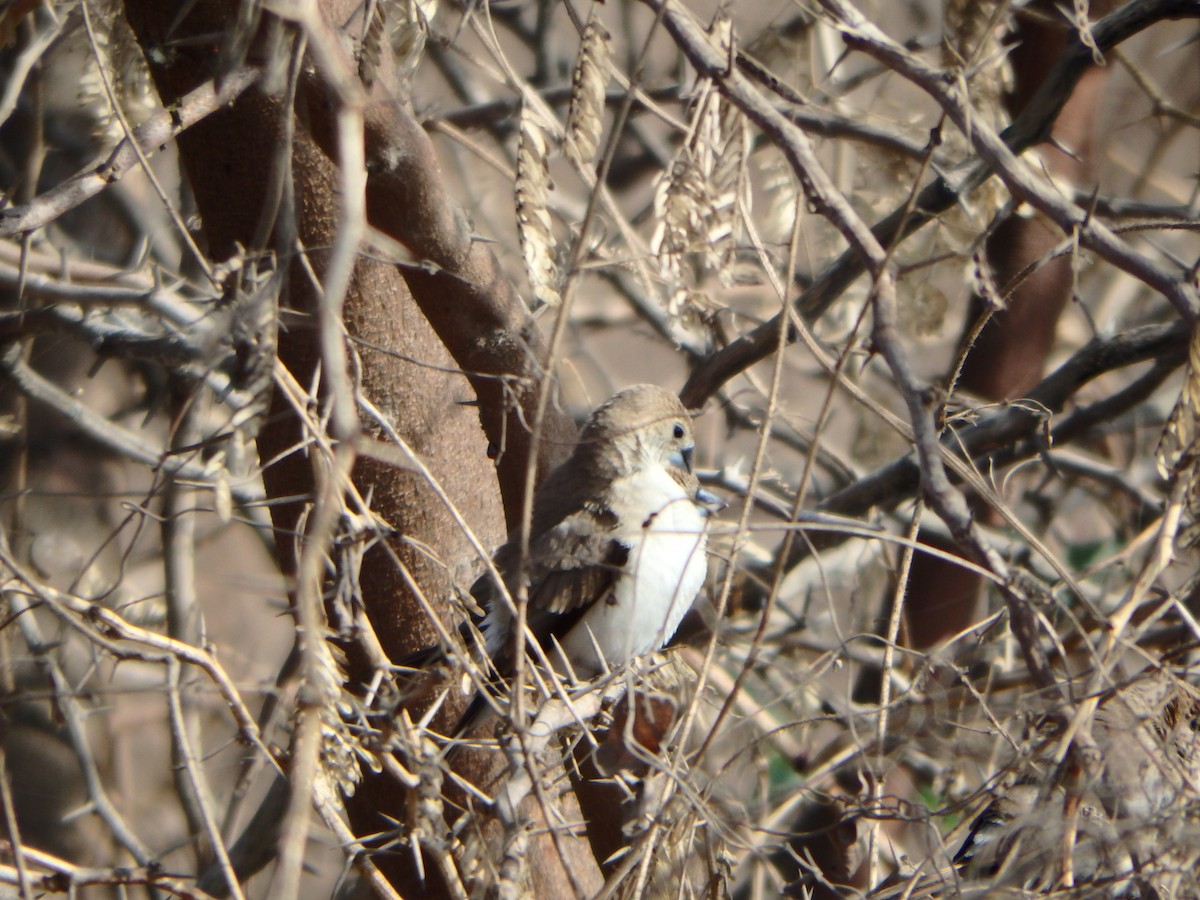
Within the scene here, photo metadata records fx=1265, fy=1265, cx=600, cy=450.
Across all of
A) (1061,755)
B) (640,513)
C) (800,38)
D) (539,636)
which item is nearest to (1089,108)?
(800,38)

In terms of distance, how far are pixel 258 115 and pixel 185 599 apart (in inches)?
94.0

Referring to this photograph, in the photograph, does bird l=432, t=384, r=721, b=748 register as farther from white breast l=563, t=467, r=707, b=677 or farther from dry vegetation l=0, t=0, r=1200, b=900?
dry vegetation l=0, t=0, r=1200, b=900

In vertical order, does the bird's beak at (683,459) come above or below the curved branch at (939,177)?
below

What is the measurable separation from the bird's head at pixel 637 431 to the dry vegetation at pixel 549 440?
0.17 metres

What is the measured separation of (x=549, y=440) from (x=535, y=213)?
53cm

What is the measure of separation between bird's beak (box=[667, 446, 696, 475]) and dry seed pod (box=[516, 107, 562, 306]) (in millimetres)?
1586

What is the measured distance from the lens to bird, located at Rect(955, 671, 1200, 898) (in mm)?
2131

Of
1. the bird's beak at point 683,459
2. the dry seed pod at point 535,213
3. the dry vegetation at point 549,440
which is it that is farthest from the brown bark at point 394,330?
the bird's beak at point 683,459

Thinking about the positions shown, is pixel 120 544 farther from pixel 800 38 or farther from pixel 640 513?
pixel 800 38

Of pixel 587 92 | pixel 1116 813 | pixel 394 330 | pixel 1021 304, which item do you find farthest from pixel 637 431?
pixel 1021 304

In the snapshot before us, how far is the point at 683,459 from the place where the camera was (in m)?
4.46

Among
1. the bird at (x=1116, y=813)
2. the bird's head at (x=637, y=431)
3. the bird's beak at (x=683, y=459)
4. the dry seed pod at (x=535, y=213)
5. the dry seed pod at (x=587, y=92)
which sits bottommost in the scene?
the bird at (x=1116, y=813)

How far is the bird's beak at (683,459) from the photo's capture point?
4406 mm

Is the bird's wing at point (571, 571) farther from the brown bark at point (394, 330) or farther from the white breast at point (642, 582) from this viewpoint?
the brown bark at point (394, 330)
